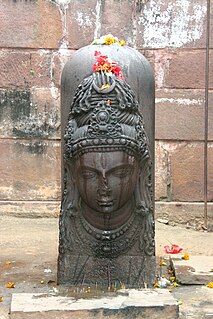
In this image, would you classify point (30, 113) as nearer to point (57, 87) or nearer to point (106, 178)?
point (57, 87)

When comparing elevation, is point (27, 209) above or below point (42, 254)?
above

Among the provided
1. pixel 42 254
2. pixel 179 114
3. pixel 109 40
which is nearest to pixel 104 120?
pixel 109 40

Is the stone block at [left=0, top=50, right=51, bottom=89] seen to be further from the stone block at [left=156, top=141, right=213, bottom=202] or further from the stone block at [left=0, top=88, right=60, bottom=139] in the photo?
the stone block at [left=156, top=141, right=213, bottom=202]

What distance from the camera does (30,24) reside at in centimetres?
743

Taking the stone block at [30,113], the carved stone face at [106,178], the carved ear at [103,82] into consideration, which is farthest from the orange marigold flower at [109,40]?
the stone block at [30,113]

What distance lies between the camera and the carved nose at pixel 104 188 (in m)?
4.13

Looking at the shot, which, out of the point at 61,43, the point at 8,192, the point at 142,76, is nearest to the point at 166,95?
the point at 61,43

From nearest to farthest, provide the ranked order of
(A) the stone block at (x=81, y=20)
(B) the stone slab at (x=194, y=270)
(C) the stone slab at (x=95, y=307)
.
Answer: (C) the stone slab at (x=95, y=307) < (B) the stone slab at (x=194, y=270) < (A) the stone block at (x=81, y=20)

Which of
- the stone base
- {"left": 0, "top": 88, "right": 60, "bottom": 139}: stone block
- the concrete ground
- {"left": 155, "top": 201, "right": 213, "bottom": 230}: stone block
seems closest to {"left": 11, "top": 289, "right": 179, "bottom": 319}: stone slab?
the concrete ground

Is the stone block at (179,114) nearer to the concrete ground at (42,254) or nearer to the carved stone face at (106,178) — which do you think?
the concrete ground at (42,254)

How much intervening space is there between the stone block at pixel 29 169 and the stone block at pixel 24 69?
649 millimetres

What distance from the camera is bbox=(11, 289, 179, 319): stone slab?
3.66 metres

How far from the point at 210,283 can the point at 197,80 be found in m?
3.29

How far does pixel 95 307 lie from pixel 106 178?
0.83m
